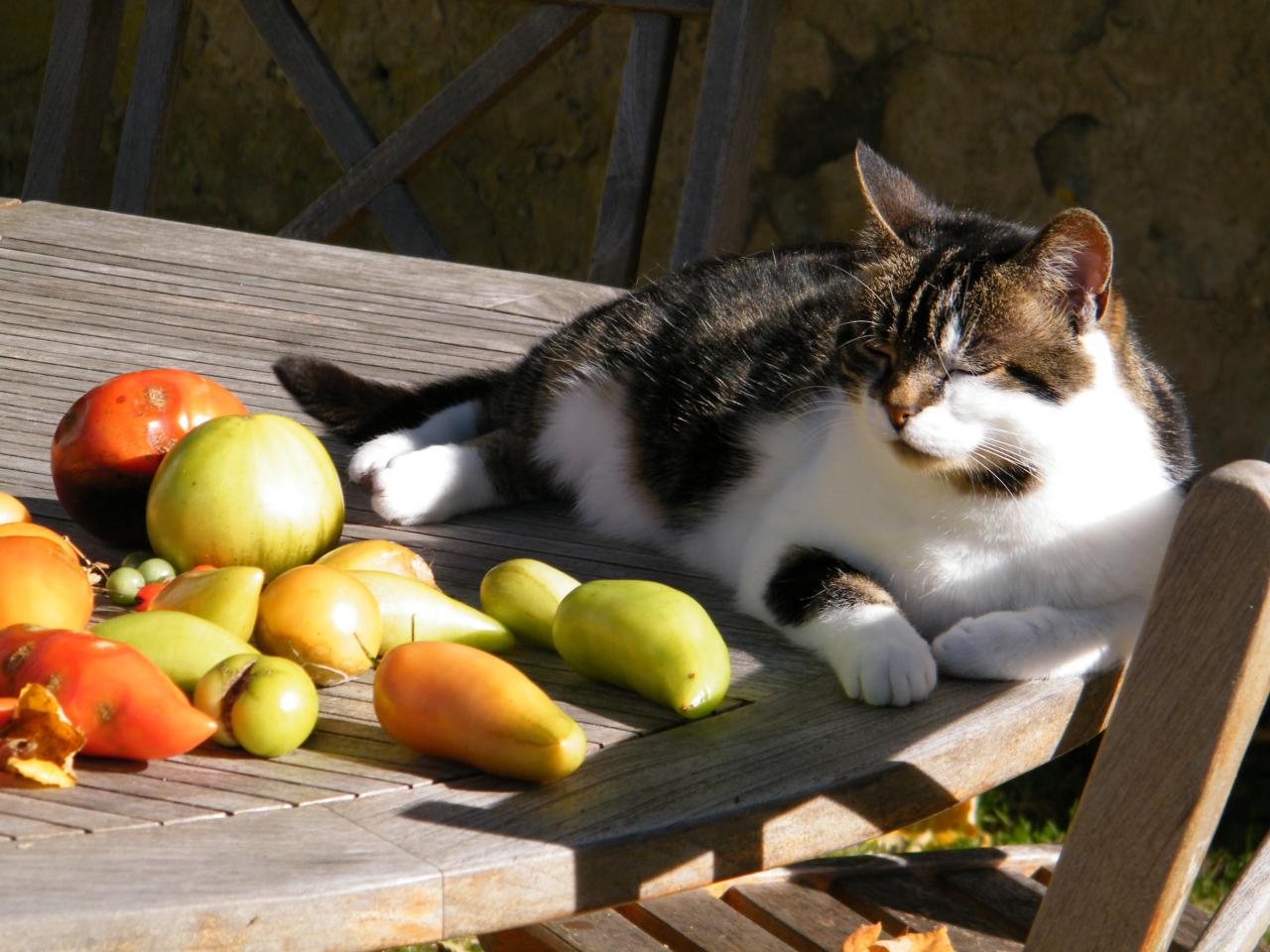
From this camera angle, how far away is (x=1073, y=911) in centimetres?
84

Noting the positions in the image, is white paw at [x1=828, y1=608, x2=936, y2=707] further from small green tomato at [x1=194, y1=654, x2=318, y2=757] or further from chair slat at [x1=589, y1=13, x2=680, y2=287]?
chair slat at [x1=589, y1=13, x2=680, y2=287]

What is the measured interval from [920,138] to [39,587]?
9.39 ft

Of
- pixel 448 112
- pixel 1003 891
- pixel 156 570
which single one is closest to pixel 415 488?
pixel 156 570

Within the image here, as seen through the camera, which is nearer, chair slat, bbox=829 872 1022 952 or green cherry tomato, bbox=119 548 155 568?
green cherry tomato, bbox=119 548 155 568

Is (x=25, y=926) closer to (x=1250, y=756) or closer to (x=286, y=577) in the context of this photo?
(x=286, y=577)

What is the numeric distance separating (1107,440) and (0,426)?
→ 1202 millimetres

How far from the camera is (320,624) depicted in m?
1.02

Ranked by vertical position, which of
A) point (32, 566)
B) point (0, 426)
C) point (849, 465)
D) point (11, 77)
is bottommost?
point (32, 566)

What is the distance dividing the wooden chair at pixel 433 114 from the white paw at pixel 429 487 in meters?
0.97

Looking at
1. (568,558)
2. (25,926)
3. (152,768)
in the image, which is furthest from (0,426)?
(25,926)

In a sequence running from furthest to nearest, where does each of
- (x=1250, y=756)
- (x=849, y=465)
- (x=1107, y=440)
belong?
(x=1250, y=756) < (x=849, y=465) < (x=1107, y=440)

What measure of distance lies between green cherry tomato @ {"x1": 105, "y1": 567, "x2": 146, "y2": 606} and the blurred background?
197 centimetres

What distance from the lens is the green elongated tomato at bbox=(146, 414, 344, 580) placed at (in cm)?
116

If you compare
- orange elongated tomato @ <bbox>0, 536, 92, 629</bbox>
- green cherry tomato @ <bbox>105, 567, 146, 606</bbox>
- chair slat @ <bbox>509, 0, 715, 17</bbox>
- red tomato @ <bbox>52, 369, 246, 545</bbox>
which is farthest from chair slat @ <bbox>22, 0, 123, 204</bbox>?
orange elongated tomato @ <bbox>0, 536, 92, 629</bbox>
